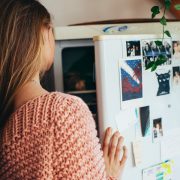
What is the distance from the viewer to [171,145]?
1178 mm

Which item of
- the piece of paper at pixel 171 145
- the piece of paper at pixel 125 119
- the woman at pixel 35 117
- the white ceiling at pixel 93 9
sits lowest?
the piece of paper at pixel 171 145

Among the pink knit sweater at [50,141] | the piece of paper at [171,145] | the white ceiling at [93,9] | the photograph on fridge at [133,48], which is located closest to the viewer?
the pink knit sweater at [50,141]

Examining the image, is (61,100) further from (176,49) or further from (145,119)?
(176,49)

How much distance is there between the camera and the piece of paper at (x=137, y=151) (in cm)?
107

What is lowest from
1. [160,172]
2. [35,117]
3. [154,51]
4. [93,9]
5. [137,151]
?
[160,172]

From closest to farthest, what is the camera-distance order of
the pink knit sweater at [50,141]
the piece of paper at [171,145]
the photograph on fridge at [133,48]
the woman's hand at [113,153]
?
1. the pink knit sweater at [50,141]
2. the woman's hand at [113,153]
3. the photograph on fridge at [133,48]
4. the piece of paper at [171,145]

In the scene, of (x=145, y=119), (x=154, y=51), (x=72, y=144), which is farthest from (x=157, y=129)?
(x=72, y=144)

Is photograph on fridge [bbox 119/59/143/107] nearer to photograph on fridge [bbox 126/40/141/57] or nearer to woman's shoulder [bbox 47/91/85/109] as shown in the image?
photograph on fridge [bbox 126/40/141/57]

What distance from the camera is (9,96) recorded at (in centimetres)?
75

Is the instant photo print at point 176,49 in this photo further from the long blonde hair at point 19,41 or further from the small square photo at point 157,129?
the long blonde hair at point 19,41

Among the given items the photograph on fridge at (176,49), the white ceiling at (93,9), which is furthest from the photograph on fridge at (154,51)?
the white ceiling at (93,9)

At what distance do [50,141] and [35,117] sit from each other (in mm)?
64

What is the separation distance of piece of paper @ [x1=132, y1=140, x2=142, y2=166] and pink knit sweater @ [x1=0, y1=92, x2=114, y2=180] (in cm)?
39

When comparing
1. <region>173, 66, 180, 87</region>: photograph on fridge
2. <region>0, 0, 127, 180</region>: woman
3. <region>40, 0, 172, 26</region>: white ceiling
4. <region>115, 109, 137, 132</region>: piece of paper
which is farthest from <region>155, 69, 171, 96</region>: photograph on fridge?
<region>40, 0, 172, 26</region>: white ceiling
